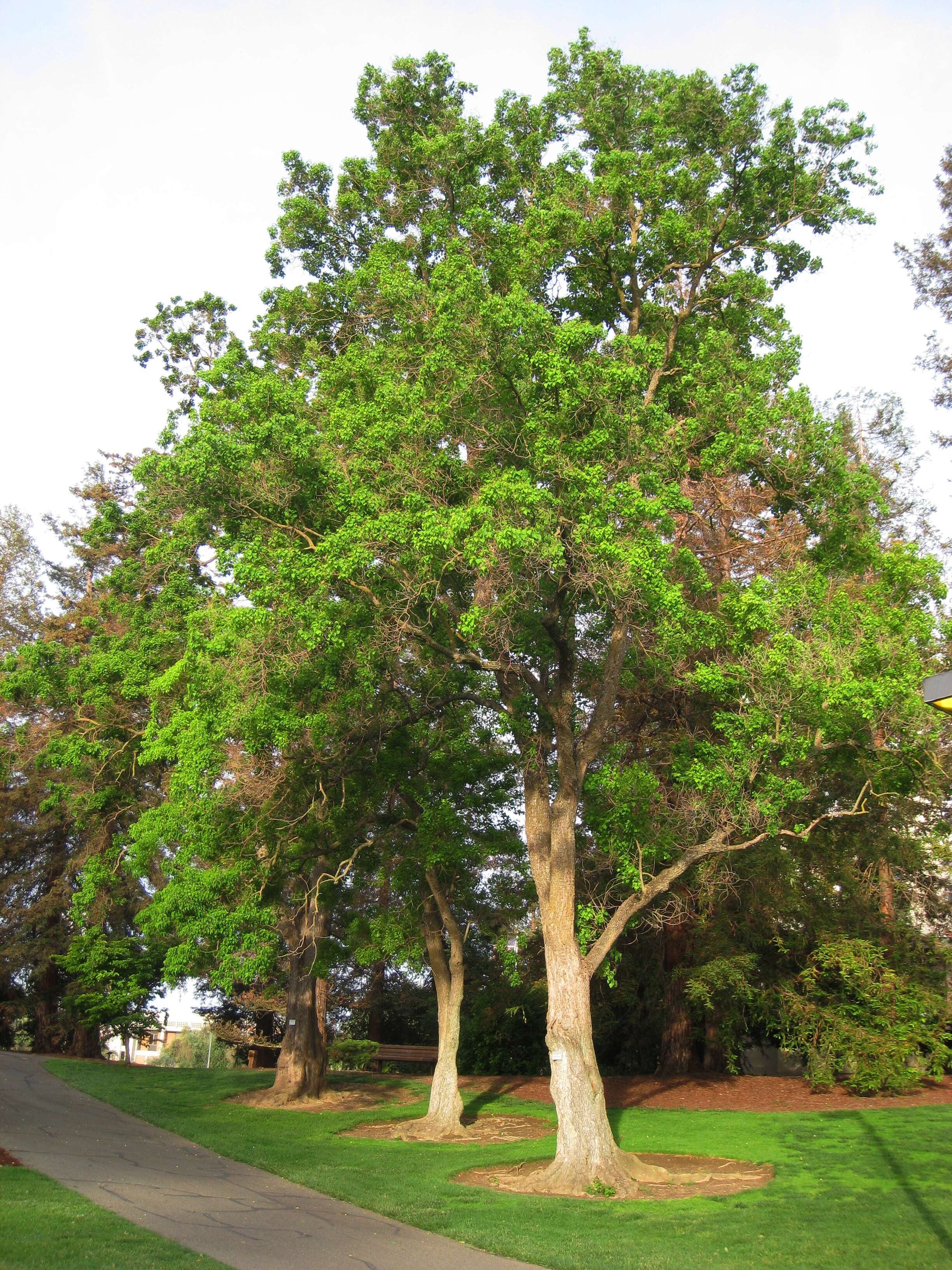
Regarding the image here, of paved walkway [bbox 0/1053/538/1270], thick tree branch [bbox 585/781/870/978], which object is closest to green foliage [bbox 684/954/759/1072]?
thick tree branch [bbox 585/781/870/978]

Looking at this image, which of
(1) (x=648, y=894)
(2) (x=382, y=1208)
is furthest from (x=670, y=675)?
(2) (x=382, y=1208)

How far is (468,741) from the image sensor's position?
18219 mm

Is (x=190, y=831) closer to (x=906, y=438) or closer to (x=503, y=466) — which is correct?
(x=503, y=466)

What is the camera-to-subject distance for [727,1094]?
2028 centimetres

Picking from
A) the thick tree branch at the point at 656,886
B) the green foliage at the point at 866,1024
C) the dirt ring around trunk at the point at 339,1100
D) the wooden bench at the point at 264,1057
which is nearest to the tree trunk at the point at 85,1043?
the wooden bench at the point at 264,1057

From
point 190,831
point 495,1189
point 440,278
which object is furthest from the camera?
point 190,831

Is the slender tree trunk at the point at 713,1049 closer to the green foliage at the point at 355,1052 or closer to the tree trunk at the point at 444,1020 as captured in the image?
the tree trunk at the point at 444,1020

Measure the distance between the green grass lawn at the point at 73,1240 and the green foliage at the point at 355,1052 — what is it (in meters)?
20.0

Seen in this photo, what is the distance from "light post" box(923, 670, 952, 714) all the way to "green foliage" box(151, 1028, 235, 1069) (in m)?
40.0

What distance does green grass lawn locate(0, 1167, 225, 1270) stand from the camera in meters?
7.38

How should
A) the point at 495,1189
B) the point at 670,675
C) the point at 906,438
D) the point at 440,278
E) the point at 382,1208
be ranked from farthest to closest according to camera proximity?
the point at 906,438
the point at 670,675
the point at 440,278
the point at 495,1189
the point at 382,1208

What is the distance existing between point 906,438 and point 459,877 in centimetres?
1860

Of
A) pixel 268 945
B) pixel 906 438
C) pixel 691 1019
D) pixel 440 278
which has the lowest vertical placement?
pixel 691 1019

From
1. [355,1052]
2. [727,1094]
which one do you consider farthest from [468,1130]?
[355,1052]
